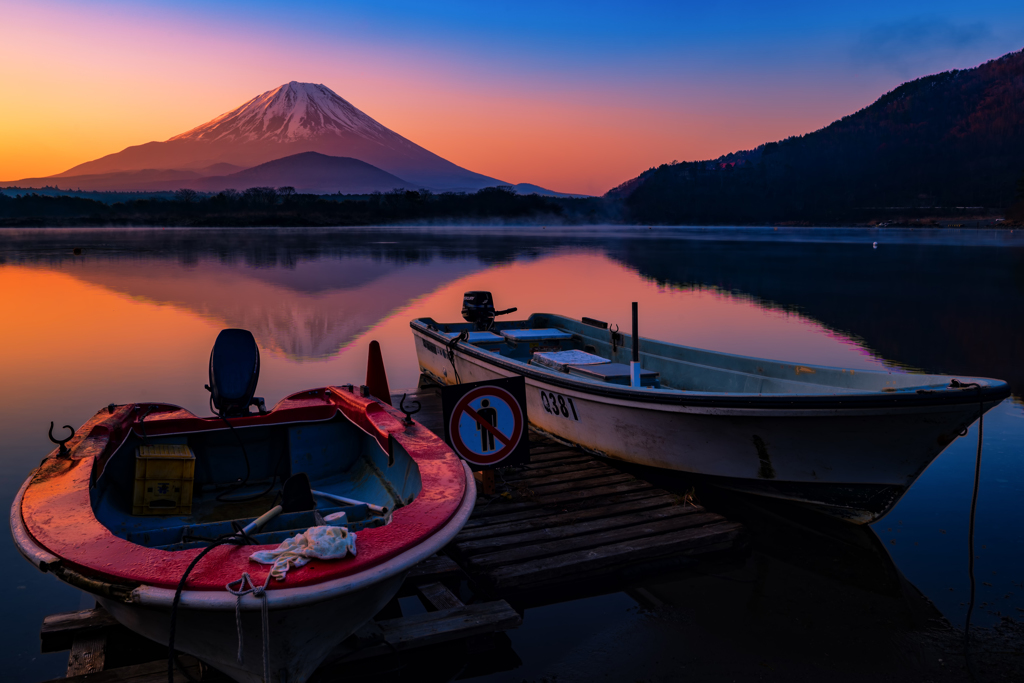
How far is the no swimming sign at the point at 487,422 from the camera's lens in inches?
266

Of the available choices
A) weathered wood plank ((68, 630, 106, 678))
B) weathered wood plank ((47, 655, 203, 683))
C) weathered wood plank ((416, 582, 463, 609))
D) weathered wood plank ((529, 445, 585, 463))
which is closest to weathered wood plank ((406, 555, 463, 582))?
weathered wood plank ((416, 582, 463, 609))

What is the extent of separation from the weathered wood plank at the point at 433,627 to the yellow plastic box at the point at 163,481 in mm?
2356

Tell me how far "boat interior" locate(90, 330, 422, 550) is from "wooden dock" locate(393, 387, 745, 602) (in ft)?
3.47

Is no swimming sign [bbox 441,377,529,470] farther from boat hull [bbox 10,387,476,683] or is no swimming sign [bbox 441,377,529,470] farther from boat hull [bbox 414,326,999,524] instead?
boat hull [bbox 10,387,476,683]

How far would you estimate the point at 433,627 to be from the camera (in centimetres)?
482

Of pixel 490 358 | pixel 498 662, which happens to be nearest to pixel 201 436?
pixel 498 662

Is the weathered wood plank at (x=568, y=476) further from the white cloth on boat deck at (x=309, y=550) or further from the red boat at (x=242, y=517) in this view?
the white cloth on boat deck at (x=309, y=550)

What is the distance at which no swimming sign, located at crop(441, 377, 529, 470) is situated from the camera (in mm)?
6758

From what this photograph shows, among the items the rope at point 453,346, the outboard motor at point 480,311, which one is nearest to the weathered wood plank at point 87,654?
the rope at point 453,346

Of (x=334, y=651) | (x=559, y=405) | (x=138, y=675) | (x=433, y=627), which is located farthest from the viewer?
(x=559, y=405)

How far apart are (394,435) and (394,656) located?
5.86 feet

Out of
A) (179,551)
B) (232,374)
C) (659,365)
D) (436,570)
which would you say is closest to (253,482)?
(232,374)

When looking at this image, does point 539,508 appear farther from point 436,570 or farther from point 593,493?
point 436,570

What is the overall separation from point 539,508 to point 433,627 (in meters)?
2.38
